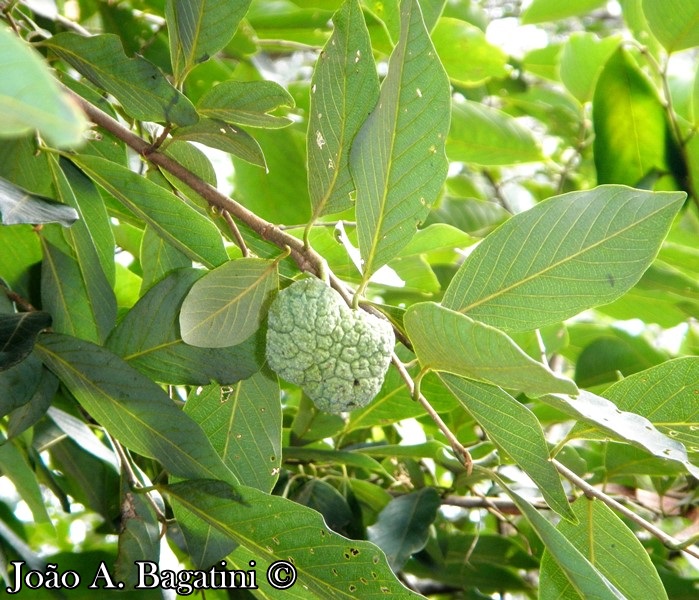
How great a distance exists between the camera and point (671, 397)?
990 millimetres

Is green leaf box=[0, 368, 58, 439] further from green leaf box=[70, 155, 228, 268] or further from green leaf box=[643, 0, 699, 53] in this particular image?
green leaf box=[643, 0, 699, 53]

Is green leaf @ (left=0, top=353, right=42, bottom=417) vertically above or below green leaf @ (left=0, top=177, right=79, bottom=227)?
below

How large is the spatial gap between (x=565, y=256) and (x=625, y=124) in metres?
0.95

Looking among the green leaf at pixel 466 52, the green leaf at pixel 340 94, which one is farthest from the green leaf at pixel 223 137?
the green leaf at pixel 466 52

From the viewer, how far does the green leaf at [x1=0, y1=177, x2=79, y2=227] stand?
2.53 ft

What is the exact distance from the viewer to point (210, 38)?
100 cm

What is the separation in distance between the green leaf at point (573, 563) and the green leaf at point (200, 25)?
68 cm

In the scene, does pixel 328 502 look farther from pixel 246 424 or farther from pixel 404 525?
pixel 246 424

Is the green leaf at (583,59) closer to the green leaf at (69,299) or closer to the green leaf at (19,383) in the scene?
the green leaf at (69,299)

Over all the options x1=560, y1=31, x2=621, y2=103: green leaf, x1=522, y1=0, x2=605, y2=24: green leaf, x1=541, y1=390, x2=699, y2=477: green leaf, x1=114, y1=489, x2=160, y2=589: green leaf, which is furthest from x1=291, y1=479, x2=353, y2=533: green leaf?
x1=522, y1=0, x2=605, y2=24: green leaf

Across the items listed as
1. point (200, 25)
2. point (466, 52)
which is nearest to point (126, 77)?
point (200, 25)

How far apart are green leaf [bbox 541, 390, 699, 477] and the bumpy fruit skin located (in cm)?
18

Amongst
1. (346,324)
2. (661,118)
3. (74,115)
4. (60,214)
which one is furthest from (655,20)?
(74,115)

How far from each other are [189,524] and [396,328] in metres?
0.37
